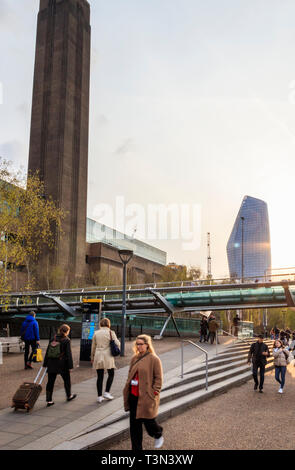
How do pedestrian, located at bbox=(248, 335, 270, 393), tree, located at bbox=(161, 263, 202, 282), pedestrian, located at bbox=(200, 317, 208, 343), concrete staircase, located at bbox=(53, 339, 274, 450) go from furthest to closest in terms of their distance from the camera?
tree, located at bbox=(161, 263, 202, 282) → pedestrian, located at bbox=(200, 317, 208, 343) → pedestrian, located at bbox=(248, 335, 270, 393) → concrete staircase, located at bbox=(53, 339, 274, 450)

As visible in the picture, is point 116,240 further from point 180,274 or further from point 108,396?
point 108,396

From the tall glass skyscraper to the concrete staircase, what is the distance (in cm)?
14724

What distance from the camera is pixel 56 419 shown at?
7965mm

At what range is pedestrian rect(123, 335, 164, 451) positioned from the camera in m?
5.69

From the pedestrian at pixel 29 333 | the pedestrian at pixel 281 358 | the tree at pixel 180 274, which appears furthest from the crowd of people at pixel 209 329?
the tree at pixel 180 274

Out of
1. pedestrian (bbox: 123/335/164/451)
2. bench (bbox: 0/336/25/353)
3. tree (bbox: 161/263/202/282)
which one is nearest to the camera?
pedestrian (bbox: 123/335/164/451)

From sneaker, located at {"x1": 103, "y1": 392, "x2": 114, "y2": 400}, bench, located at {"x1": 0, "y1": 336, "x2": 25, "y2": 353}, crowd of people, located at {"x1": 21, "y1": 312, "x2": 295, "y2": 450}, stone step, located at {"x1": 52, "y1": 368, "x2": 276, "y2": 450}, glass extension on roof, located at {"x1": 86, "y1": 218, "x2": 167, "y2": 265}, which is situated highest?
glass extension on roof, located at {"x1": 86, "y1": 218, "x2": 167, "y2": 265}

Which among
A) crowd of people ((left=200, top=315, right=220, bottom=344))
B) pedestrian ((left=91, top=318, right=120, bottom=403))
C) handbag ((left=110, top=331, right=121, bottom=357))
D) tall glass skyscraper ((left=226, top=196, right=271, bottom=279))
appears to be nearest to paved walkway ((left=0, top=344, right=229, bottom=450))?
pedestrian ((left=91, top=318, right=120, bottom=403))

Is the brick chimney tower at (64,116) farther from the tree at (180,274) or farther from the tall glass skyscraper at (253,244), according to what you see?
the tall glass skyscraper at (253,244)

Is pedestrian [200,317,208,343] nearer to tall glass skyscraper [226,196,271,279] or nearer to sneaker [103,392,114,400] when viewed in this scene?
sneaker [103,392,114,400]

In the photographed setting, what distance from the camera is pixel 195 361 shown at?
15.3 m

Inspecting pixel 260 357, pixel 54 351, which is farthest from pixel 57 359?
pixel 260 357

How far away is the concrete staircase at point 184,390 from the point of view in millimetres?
6902

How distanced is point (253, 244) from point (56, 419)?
560 feet
